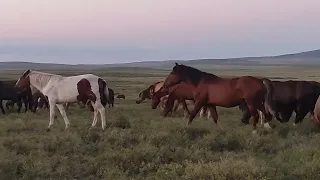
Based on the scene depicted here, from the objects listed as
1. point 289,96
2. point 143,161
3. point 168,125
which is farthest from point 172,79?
point 143,161

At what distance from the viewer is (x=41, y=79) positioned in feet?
45.7

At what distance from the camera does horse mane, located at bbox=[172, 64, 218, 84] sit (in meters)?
13.1

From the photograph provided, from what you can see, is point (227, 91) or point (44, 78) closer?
point (227, 91)

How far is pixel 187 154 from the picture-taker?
901 centimetres

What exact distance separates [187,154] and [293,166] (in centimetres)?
201

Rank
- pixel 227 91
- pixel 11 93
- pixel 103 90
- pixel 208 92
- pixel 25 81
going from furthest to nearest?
1. pixel 11 93
2. pixel 25 81
3. pixel 103 90
4. pixel 208 92
5. pixel 227 91

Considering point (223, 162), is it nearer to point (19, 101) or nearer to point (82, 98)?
point (82, 98)

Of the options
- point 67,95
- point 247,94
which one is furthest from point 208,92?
point 67,95

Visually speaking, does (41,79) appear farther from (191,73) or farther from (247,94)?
(247,94)

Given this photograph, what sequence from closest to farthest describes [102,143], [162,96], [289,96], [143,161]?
[143,161]
[102,143]
[289,96]
[162,96]

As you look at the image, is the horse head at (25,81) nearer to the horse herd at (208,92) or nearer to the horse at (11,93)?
the horse herd at (208,92)

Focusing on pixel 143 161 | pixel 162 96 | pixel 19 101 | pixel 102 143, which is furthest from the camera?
pixel 19 101

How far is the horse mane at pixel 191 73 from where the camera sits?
13127 millimetres

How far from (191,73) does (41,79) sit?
4.52m
